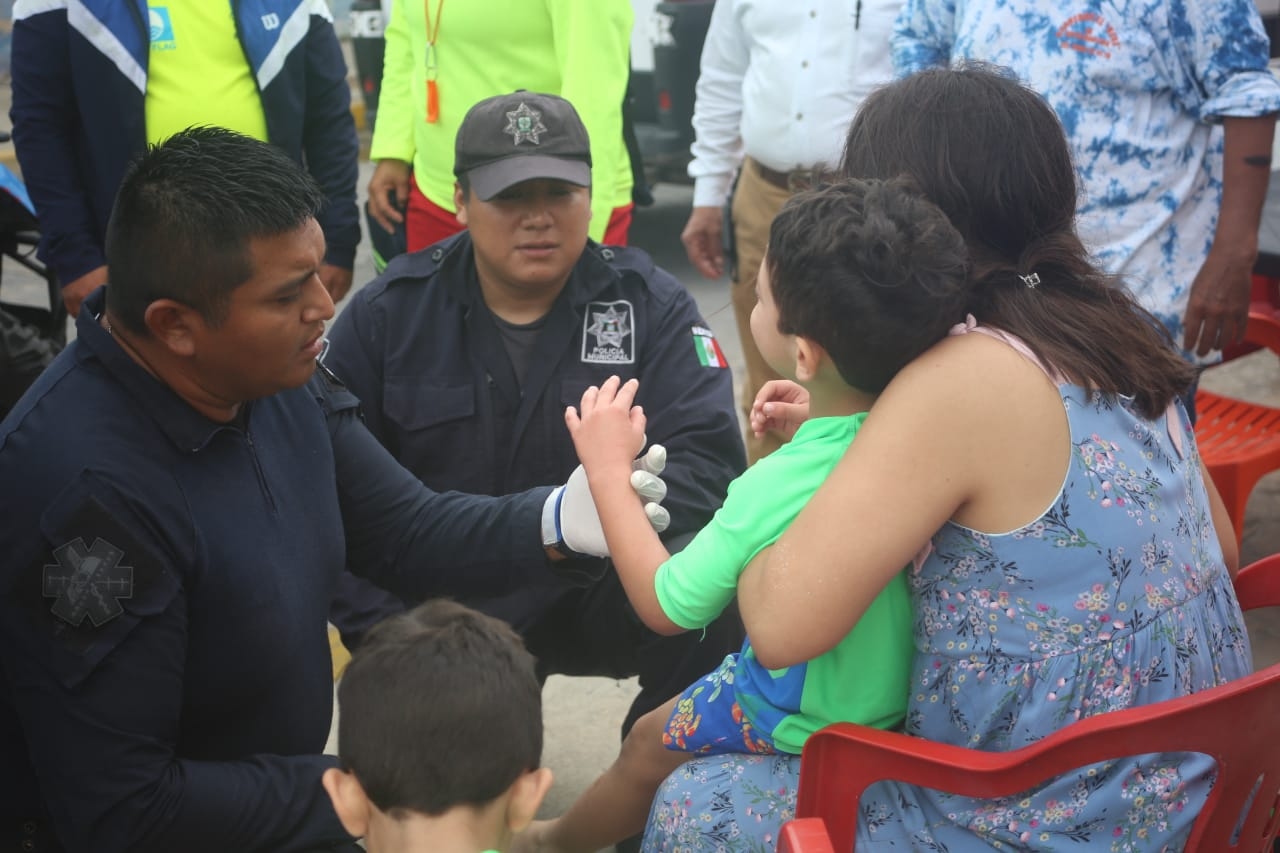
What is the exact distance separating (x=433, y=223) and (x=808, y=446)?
2.29m

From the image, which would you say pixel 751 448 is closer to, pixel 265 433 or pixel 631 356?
pixel 631 356

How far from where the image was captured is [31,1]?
10.9 ft

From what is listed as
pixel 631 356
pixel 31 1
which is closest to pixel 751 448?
pixel 631 356

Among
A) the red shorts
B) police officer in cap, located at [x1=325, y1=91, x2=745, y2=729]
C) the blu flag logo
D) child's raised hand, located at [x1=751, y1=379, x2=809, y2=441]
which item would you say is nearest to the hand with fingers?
child's raised hand, located at [x1=751, y1=379, x2=809, y2=441]

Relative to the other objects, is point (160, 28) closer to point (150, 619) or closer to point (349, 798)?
point (150, 619)

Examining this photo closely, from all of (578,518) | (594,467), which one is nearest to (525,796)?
(594,467)

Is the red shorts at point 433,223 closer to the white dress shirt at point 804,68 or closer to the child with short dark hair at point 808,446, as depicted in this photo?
the white dress shirt at point 804,68

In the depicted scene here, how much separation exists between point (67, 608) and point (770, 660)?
35.3 inches

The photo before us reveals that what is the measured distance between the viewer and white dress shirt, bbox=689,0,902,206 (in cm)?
366

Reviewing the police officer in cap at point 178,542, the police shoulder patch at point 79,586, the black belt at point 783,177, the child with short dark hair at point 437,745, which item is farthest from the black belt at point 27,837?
the black belt at point 783,177

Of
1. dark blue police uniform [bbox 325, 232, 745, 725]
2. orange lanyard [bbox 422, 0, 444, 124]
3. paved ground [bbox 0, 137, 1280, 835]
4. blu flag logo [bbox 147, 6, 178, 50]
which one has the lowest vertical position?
paved ground [bbox 0, 137, 1280, 835]

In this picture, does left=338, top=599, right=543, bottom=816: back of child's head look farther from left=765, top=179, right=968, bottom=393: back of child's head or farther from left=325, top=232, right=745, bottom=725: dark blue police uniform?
left=325, top=232, right=745, bottom=725: dark blue police uniform

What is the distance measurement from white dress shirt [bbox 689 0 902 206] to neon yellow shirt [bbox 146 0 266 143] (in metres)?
1.42

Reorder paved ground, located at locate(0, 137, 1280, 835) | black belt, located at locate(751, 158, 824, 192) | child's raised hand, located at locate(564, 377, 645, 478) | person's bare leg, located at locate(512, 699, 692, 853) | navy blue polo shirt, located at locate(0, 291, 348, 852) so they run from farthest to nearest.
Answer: black belt, located at locate(751, 158, 824, 192) < paved ground, located at locate(0, 137, 1280, 835) < person's bare leg, located at locate(512, 699, 692, 853) < child's raised hand, located at locate(564, 377, 645, 478) < navy blue polo shirt, located at locate(0, 291, 348, 852)
